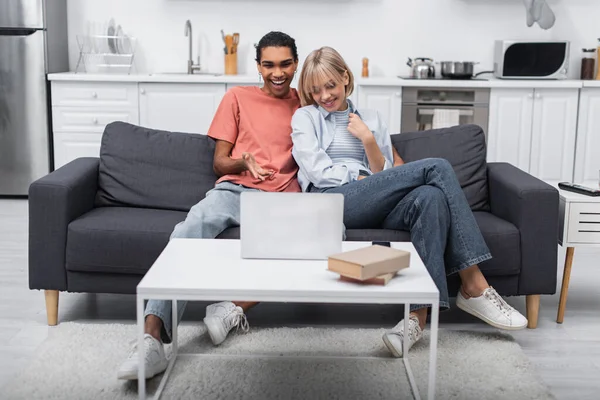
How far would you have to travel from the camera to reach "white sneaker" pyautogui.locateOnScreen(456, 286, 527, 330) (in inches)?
99.2

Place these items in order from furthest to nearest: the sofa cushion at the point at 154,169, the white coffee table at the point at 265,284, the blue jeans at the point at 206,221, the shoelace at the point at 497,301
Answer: the sofa cushion at the point at 154,169, the shoelace at the point at 497,301, the blue jeans at the point at 206,221, the white coffee table at the point at 265,284

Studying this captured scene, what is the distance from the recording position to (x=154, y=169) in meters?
3.06

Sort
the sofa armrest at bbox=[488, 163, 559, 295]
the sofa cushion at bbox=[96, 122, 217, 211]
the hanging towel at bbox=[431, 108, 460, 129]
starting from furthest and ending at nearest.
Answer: the hanging towel at bbox=[431, 108, 460, 129]
the sofa cushion at bbox=[96, 122, 217, 211]
the sofa armrest at bbox=[488, 163, 559, 295]

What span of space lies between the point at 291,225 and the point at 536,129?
3319 millimetres

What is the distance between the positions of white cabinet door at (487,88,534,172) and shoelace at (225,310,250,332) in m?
2.76

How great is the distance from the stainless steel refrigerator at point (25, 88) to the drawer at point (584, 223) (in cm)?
333

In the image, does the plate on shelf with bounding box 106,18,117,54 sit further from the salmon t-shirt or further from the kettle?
the salmon t-shirt

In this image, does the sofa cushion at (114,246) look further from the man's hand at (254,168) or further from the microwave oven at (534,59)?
the microwave oven at (534,59)

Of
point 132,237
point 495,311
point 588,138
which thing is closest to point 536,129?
point 588,138

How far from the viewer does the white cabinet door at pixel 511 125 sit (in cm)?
486

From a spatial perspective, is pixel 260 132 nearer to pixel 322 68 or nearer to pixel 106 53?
pixel 322 68

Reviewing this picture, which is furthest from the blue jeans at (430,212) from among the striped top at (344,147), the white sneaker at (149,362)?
the white sneaker at (149,362)

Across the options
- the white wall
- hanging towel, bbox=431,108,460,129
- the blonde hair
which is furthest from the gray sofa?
Result: the white wall

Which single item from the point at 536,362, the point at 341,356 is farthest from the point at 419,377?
the point at 536,362
